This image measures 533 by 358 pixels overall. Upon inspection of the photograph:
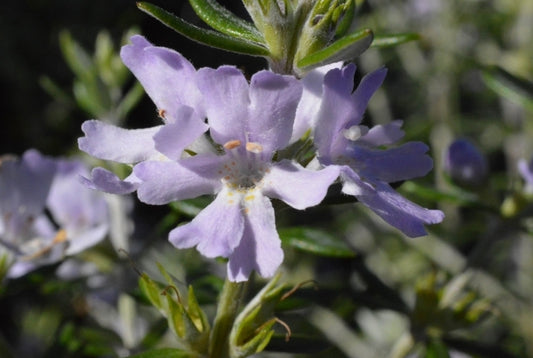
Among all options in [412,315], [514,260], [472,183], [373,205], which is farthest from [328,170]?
[514,260]

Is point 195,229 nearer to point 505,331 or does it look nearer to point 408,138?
point 408,138

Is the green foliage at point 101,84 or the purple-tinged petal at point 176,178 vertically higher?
the purple-tinged petal at point 176,178

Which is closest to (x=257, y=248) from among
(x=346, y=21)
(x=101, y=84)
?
(x=346, y=21)

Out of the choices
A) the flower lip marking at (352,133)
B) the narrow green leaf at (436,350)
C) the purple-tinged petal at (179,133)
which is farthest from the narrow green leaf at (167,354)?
the narrow green leaf at (436,350)

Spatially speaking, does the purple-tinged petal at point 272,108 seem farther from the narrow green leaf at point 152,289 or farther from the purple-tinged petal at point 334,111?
the narrow green leaf at point 152,289

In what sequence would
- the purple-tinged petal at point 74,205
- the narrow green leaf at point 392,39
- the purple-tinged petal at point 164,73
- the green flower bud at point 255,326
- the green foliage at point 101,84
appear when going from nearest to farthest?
1. the purple-tinged petal at point 164,73
2. the green flower bud at point 255,326
3. the narrow green leaf at point 392,39
4. the purple-tinged petal at point 74,205
5. the green foliage at point 101,84

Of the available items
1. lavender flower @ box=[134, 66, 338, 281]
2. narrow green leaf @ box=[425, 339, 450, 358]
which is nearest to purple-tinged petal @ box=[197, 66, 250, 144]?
lavender flower @ box=[134, 66, 338, 281]
